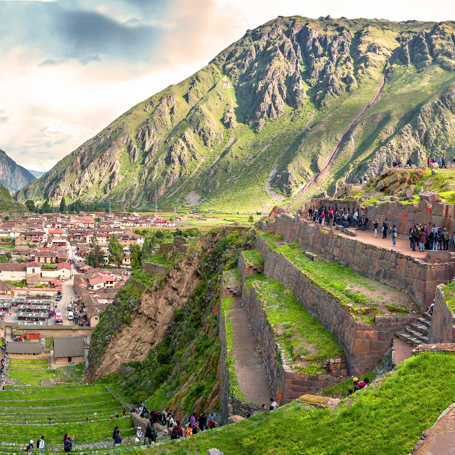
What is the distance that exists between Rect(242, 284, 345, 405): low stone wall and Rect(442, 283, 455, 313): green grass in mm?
4077

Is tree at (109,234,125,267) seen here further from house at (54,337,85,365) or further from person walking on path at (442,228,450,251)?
person walking on path at (442,228,450,251)

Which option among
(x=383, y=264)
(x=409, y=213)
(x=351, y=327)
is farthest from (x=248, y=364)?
(x=409, y=213)

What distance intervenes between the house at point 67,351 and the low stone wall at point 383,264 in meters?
45.2

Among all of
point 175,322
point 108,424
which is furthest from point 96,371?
point 108,424

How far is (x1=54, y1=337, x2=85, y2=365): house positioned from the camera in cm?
6131

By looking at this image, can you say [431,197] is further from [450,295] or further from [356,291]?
[450,295]

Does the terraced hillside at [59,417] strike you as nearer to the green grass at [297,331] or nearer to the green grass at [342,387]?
the green grass at [297,331]

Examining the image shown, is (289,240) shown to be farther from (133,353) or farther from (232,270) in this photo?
(133,353)

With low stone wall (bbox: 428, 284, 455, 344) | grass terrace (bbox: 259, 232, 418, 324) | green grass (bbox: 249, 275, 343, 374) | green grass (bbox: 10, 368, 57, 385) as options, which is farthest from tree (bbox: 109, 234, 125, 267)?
low stone wall (bbox: 428, 284, 455, 344)

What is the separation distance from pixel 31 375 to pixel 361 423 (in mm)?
55012

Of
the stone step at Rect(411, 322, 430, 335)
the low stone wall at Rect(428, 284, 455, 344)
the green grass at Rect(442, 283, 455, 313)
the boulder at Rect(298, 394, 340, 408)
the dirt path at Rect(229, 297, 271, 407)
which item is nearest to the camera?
the boulder at Rect(298, 394, 340, 408)

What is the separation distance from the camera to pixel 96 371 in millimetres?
45406

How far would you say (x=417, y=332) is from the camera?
43.8 ft

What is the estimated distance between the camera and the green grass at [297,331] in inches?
566
